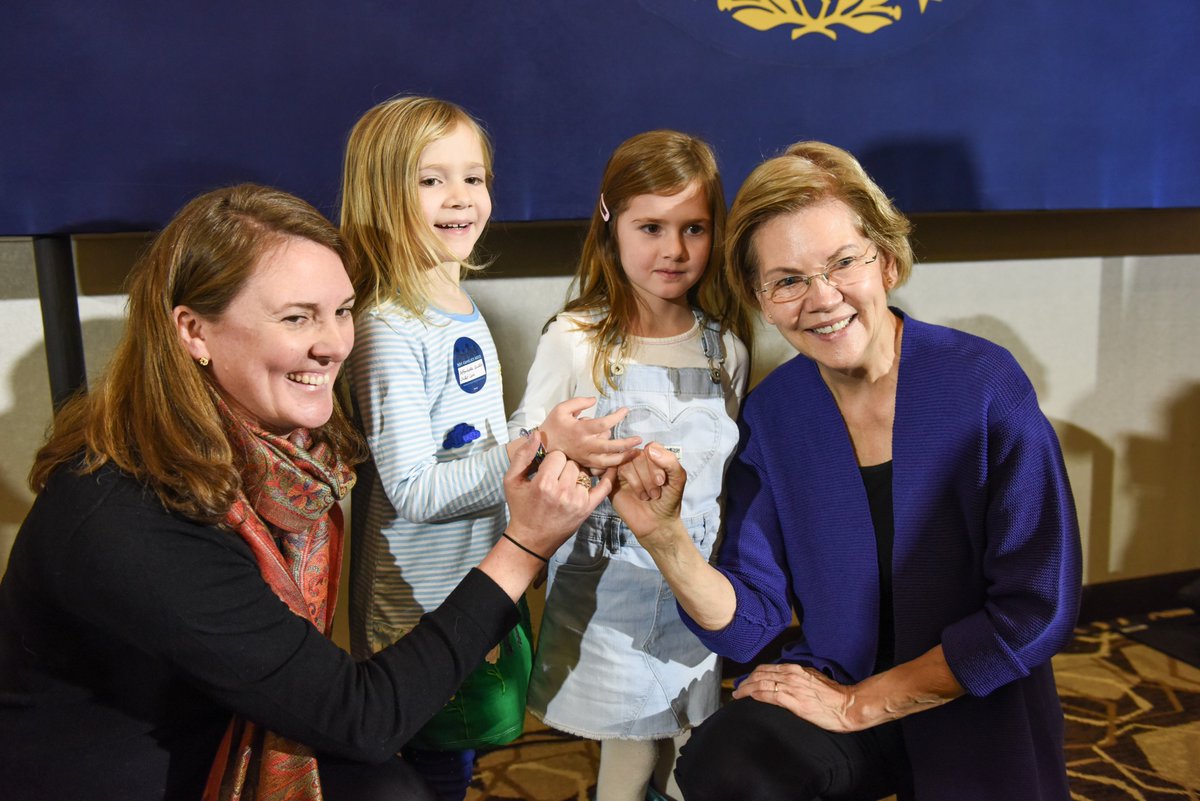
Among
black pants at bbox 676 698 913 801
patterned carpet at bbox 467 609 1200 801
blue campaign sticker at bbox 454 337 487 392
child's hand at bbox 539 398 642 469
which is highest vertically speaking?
blue campaign sticker at bbox 454 337 487 392

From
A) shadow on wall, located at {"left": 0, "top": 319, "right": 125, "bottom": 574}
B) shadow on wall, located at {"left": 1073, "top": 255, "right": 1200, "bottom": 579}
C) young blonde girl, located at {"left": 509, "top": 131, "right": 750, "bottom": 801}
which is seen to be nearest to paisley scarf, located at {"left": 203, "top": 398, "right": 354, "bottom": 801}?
young blonde girl, located at {"left": 509, "top": 131, "right": 750, "bottom": 801}

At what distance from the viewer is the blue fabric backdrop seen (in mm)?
1845

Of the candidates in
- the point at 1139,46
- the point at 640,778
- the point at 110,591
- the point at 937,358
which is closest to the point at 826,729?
the point at 640,778

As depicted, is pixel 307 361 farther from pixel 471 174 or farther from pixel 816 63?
pixel 816 63

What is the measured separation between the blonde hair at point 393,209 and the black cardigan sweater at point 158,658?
0.58 m

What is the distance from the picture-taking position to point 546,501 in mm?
1425

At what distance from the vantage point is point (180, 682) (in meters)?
1.33

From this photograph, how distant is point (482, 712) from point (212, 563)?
2.18ft

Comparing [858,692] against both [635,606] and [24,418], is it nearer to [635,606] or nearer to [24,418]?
[635,606]

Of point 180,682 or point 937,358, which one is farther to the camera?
point 937,358

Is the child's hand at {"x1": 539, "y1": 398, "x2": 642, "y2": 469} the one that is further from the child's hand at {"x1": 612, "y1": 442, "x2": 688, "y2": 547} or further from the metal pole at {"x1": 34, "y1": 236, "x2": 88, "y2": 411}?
the metal pole at {"x1": 34, "y1": 236, "x2": 88, "y2": 411}

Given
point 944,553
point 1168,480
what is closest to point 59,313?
point 944,553

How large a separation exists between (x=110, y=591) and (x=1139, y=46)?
262 centimetres

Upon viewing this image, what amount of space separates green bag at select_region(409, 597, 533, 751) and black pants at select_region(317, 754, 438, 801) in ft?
0.62
